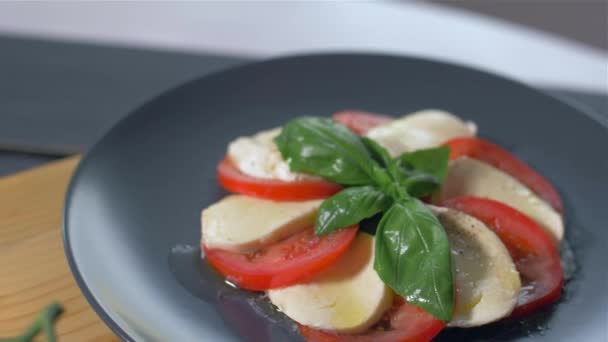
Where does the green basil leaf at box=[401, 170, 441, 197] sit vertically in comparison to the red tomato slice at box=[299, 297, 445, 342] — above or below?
above

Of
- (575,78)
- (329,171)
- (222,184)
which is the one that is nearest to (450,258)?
(329,171)

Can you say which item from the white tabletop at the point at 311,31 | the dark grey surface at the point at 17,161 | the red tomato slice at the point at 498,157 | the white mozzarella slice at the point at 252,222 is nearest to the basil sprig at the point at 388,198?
the white mozzarella slice at the point at 252,222

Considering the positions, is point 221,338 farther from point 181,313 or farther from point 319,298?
point 319,298

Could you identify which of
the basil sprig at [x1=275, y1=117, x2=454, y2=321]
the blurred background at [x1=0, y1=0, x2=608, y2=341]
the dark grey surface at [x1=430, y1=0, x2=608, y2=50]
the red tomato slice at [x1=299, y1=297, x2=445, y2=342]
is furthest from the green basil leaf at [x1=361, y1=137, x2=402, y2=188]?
the dark grey surface at [x1=430, y1=0, x2=608, y2=50]

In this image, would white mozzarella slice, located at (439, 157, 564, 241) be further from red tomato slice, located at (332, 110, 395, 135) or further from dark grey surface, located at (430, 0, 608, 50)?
dark grey surface, located at (430, 0, 608, 50)

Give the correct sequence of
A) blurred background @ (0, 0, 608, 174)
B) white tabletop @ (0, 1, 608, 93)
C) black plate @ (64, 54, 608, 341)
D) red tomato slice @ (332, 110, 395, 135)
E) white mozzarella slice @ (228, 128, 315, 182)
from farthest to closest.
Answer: white tabletop @ (0, 1, 608, 93)
blurred background @ (0, 0, 608, 174)
red tomato slice @ (332, 110, 395, 135)
white mozzarella slice @ (228, 128, 315, 182)
black plate @ (64, 54, 608, 341)

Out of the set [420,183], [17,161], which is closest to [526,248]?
[420,183]

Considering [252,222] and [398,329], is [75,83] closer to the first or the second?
[252,222]
